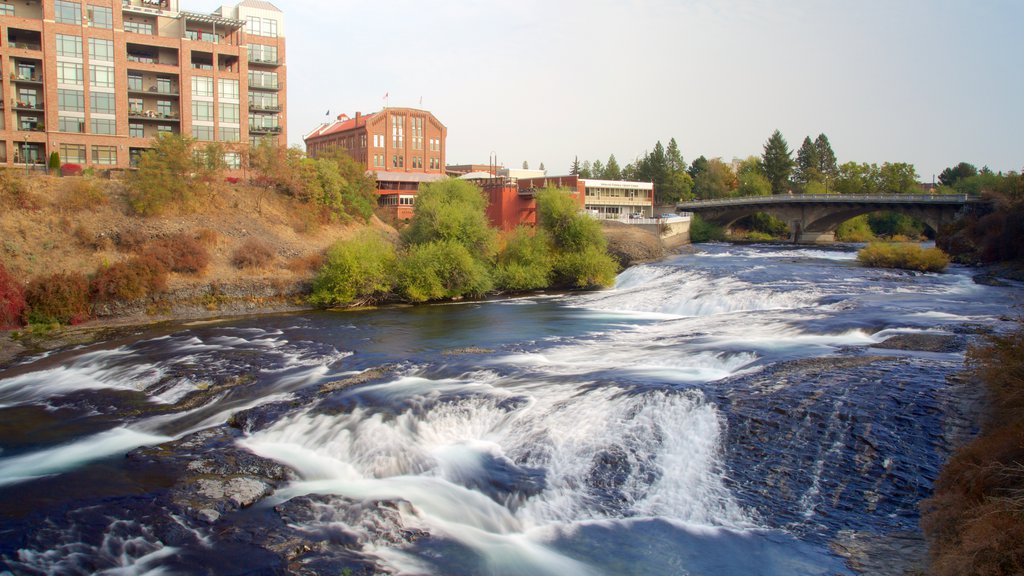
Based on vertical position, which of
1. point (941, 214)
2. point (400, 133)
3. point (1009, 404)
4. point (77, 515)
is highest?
point (400, 133)

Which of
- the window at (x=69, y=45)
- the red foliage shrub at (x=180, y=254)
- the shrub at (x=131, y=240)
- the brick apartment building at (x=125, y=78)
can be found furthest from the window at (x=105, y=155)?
the red foliage shrub at (x=180, y=254)

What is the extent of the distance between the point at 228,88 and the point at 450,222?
29.1 meters

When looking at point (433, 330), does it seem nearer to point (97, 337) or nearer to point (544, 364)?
point (544, 364)

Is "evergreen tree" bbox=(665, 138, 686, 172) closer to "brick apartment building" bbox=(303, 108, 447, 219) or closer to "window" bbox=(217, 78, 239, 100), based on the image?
"brick apartment building" bbox=(303, 108, 447, 219)

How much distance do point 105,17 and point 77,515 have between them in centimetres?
5136

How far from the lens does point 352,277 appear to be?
1427 inches

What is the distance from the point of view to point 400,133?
9306cm

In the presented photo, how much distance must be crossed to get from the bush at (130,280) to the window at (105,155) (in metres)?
23.8

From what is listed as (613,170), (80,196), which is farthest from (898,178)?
(80,196)

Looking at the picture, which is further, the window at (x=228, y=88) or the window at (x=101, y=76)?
the window at (x=228, y=88)

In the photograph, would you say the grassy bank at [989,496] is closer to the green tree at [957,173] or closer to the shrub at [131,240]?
the shrub at [131,240]

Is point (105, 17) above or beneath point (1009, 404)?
above

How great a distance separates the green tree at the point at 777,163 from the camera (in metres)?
124

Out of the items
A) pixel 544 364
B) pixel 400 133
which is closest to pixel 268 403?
Answer: pixel 544 364
